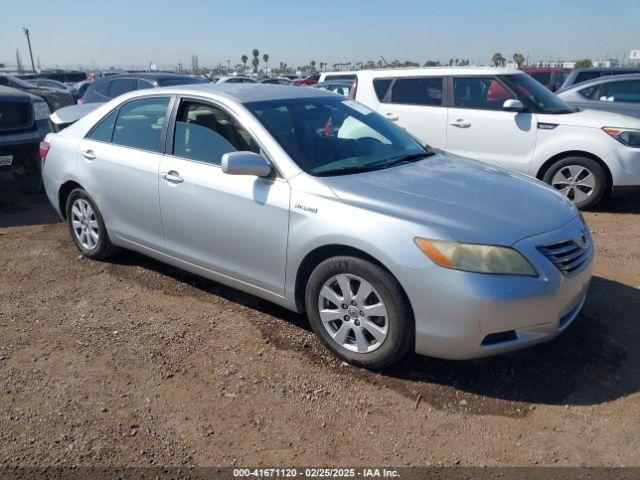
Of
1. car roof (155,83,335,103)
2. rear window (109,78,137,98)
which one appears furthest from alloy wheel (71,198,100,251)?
rear window (109,78,137,98)

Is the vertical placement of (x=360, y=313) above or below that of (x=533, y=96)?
below

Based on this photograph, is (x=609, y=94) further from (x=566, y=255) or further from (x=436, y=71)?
(x=566, y=255)

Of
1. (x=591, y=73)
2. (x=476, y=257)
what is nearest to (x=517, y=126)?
(x=476, y=257)

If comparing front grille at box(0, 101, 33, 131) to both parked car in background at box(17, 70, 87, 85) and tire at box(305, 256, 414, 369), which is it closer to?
tire at box(305, 256, 414, 369)

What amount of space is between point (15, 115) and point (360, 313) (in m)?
6.05

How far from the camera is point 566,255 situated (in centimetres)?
316

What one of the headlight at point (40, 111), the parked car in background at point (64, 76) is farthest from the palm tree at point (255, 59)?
the headlight at point (40, 111)

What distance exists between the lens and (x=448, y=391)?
3.15 meters

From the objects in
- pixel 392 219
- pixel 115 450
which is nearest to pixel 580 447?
A: pixel 392 219

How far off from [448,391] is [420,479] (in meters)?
0.73

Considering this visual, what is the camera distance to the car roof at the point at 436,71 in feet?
23.4

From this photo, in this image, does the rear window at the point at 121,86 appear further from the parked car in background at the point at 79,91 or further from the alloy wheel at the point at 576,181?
the alloy wheel at the point at 576,181

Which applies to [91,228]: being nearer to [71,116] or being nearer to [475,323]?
[71,116]

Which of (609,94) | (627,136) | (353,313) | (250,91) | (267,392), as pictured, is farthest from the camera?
(609,94)
